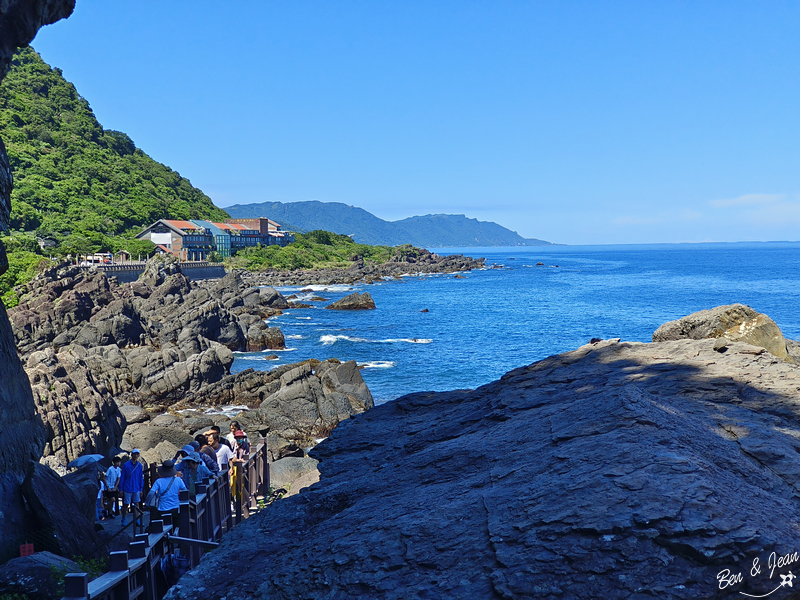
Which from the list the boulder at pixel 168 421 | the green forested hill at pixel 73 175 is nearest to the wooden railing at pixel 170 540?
the boulder at pixel 168 421

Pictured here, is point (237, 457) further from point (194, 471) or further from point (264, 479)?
point (194, 471)

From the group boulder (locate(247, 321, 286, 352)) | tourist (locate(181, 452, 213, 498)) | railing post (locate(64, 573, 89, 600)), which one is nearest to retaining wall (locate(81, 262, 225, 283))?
boulder (locate(247, 321, 286, 352))

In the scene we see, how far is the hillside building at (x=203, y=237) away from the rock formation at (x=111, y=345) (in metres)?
44.4

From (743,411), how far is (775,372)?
5.90 feet

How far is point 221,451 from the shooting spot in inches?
495

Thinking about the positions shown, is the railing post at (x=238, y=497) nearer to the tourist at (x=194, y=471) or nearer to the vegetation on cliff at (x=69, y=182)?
the tourist at (x=194, y=471)

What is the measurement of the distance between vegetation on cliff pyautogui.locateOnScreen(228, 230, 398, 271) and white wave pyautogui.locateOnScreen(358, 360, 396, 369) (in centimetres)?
8493

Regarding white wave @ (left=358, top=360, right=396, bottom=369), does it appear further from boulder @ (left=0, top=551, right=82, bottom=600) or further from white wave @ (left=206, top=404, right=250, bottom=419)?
boulder @ (left=0, top=551, right=82, bottom=600)

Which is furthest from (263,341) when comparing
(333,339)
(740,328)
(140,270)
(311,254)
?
(311,254)

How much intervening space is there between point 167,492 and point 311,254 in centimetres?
13926

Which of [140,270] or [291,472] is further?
[140,270]

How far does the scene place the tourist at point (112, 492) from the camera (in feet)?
40.0

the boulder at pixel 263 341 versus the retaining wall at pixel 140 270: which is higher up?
the retaining wall at pixel 140 270

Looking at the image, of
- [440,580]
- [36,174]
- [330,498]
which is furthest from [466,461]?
[36,174]
